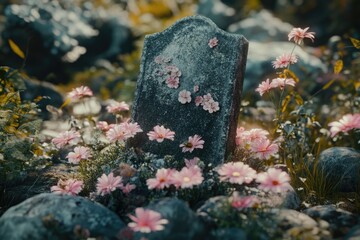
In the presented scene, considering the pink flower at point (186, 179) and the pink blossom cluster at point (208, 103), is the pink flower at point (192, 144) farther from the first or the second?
the pink flower at point (186, 179)

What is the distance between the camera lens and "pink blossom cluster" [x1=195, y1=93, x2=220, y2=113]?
3730 mm

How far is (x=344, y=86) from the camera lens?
5309mm

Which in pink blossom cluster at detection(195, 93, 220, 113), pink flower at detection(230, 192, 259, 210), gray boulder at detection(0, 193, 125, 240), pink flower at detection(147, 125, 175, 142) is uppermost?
pink blossom cluster at detection(195, 93, 220, 113)

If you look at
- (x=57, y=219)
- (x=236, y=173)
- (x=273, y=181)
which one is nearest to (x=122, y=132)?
(x=57, y=219)

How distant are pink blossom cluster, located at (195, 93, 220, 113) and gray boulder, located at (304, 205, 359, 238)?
1.07 metres

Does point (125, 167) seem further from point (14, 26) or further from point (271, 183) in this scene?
point (14, 26)

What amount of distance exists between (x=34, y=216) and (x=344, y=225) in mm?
1902

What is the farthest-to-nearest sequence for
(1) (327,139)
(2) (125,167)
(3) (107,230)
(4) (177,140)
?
(1) (327,139), (4) (177,140), (2) (125,167), (3) (107,230)

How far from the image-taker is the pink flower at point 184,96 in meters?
3.84

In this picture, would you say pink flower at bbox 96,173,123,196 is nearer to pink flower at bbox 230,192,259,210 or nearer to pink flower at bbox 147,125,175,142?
pink flower at bbox 147,125,175,142

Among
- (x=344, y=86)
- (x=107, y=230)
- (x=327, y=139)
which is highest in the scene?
(x=344, y=86)

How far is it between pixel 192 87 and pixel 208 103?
0.70 ft

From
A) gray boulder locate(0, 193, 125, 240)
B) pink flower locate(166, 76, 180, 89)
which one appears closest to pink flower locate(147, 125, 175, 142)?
pink flower locate(166, 76, 180, 89)

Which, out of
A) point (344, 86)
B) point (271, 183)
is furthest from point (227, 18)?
point (271, 183)
